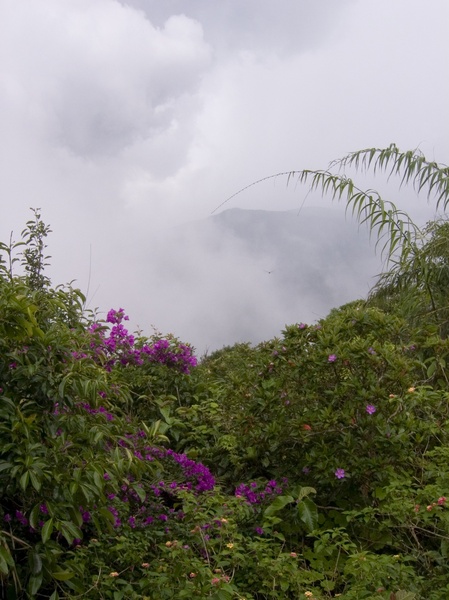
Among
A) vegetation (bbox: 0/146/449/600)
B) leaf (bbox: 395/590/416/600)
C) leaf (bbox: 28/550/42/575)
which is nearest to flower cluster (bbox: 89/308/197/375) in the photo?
vegetation (bbox: 0/146/449/600)

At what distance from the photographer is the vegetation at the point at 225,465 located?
111 inches

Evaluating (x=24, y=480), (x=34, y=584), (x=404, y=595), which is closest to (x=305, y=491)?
(x=404, y=595)

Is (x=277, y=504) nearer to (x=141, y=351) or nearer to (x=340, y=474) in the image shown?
(x=340, y=474)

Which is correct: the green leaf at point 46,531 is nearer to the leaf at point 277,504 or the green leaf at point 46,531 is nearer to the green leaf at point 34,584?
the green leaf at point 34,584

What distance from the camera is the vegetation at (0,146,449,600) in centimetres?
281

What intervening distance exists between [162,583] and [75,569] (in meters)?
0.38

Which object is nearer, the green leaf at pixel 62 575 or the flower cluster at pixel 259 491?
the green leaf at pixel 62 575

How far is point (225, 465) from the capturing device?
4.19 metres

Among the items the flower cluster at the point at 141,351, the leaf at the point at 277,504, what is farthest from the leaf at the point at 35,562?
the flower cluster at the point at 141,351

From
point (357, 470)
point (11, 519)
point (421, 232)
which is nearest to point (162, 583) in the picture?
point (11, 519)

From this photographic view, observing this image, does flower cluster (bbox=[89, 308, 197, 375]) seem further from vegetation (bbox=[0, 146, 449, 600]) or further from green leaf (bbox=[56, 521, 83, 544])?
green leaf (bbox=[56, 521, 83, 544])

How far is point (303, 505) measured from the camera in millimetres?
3549

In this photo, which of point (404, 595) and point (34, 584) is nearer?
point (404, 595)

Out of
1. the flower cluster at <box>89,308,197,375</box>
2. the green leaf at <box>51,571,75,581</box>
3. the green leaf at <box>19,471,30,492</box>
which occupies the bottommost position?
the green leaf at <box>51,571,75,581</box>
